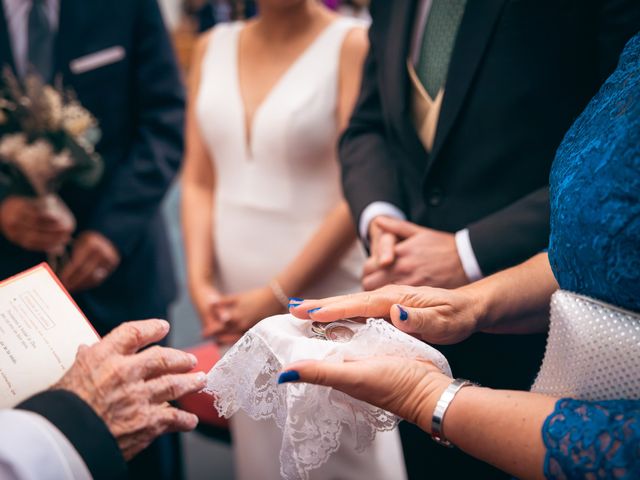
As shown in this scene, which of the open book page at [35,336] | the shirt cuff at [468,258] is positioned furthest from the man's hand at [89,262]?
the shirt cuff at [468,258]

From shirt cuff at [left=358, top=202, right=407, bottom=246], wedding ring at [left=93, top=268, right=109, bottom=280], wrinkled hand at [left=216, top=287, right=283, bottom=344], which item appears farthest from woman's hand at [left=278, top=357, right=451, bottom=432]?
wedding ring at [left=93, top=268, right=109, bottom=280]

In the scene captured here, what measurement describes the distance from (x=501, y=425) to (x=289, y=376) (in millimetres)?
228

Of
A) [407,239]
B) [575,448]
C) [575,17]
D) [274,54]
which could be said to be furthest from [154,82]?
[575,448]

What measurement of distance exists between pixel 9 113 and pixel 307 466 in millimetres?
1156

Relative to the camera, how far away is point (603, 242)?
58cm

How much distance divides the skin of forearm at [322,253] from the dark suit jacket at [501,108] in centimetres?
30

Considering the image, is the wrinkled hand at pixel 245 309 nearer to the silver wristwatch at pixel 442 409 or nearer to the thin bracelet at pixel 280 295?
the thin bracelet at pixel 280 295

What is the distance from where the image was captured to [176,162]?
1.67 m

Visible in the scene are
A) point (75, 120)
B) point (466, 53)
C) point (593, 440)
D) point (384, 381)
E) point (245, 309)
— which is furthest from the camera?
point (75, 120)

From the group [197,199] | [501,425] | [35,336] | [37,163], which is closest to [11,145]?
[37,163]

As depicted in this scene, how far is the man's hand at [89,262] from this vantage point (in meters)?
1.48

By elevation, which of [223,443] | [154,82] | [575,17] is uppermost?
[575,17]

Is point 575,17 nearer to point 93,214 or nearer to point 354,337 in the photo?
point 354,337

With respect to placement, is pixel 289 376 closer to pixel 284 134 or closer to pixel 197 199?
pixel 284 134
